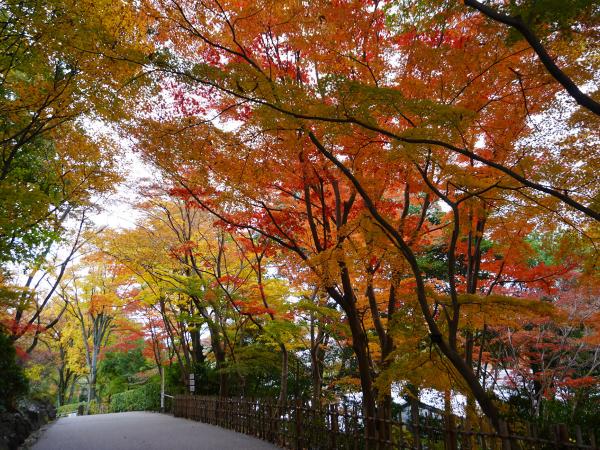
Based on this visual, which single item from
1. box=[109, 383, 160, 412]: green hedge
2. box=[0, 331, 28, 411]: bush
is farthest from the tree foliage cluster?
box=[109, 383, 160, 412]: green hedge

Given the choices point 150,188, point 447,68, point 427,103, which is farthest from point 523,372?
point 150,188

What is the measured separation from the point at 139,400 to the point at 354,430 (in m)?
21.0

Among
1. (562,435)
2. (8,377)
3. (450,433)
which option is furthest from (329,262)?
(8,377)

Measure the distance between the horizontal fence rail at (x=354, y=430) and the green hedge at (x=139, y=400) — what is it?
9.18 meters

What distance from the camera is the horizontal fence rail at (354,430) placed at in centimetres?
386

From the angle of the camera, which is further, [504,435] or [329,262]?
[329,262]

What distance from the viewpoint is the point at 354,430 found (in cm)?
606

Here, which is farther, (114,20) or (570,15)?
(114,20)

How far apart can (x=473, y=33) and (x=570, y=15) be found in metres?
2.99

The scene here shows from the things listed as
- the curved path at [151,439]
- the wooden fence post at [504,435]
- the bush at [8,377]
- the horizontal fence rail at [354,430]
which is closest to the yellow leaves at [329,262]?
the horizontal fence rail at [354,430]

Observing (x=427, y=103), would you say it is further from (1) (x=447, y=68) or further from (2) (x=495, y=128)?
(2) (x=495, y=128)

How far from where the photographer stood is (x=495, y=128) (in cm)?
712

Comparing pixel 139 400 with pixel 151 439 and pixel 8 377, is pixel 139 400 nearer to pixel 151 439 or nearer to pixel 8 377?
pixel 151 439

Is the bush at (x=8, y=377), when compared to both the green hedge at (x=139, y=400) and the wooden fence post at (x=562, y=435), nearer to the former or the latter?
the wooden fence post at (x=562, y=435)
